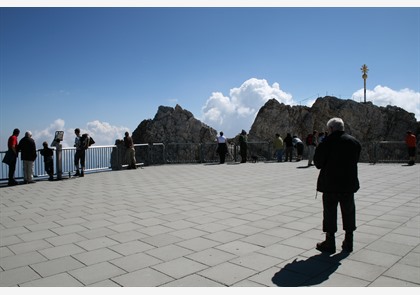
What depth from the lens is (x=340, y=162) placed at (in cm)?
466

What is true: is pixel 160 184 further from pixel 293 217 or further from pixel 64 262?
pixel 64 262

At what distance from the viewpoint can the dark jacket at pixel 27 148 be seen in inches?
513

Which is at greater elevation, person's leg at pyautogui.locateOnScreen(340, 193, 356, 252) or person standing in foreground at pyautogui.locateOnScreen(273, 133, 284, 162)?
person standing in foreground at pyautogui.locateOnScreen(273, 133, 284, 162)

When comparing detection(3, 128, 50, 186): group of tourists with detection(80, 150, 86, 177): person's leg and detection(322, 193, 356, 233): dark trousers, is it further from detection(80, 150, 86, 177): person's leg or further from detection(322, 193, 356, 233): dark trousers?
detection(322, 193, 356, 233): dark trousers

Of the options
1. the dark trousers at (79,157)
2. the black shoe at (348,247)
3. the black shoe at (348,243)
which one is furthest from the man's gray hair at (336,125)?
the dark trousers at (79,157)

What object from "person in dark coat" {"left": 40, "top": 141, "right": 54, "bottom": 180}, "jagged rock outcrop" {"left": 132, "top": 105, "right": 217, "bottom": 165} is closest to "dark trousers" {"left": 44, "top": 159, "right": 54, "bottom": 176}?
"person in dark coat" {"left": 40, "top": 141, "right": 54, "bottom": 180}

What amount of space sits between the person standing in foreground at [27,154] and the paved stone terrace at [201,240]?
11.8 feet

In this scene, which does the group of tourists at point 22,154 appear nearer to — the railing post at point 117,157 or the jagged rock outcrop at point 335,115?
the railing post at point 117,157

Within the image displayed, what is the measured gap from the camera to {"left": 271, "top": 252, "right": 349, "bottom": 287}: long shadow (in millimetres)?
3801

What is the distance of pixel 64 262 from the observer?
14.8 ft

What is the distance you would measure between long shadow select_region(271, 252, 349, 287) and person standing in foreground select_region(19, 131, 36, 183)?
1167cm

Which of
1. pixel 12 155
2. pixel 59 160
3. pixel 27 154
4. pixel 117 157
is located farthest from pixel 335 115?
pixel 12 155

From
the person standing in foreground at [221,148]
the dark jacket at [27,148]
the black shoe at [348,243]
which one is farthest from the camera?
the person standing in foreground at [221,148]

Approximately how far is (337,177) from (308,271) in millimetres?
1300
